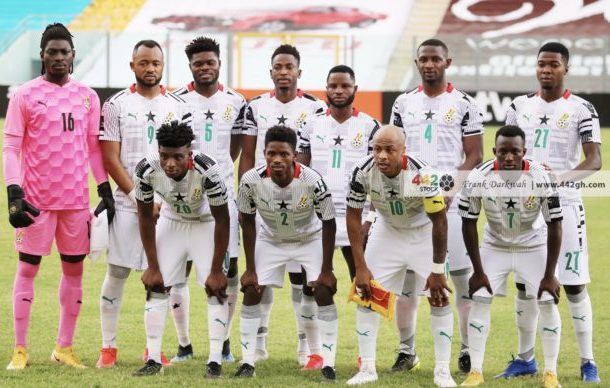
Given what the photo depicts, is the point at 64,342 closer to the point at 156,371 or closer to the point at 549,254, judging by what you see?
the point at 156,371

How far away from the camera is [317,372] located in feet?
25.3

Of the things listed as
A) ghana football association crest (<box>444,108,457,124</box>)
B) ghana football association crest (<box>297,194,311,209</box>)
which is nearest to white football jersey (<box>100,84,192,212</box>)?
ghana football association crest (<box>297,194,311,209</box>)

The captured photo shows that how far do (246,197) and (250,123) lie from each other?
109cm

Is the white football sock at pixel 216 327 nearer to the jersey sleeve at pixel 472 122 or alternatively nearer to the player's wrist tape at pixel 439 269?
the player's wrist tape at pixel 439 269

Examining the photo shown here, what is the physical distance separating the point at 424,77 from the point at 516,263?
4.90 feet

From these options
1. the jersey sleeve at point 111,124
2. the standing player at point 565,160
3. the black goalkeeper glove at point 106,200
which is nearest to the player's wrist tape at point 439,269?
the standing player at point 565,160

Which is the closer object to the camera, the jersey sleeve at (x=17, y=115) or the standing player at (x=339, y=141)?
A: the jersey sleeve at (x=17, y=115)

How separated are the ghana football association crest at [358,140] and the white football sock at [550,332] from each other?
5.44 ft

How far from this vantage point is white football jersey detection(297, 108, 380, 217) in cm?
A: 799

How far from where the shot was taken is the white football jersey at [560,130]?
762cm

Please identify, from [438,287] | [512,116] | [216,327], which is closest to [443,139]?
[512,116]

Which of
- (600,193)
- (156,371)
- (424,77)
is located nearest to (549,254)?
(424,77)

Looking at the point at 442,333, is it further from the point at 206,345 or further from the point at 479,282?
the point at 206,345

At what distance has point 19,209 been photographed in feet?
23.8
